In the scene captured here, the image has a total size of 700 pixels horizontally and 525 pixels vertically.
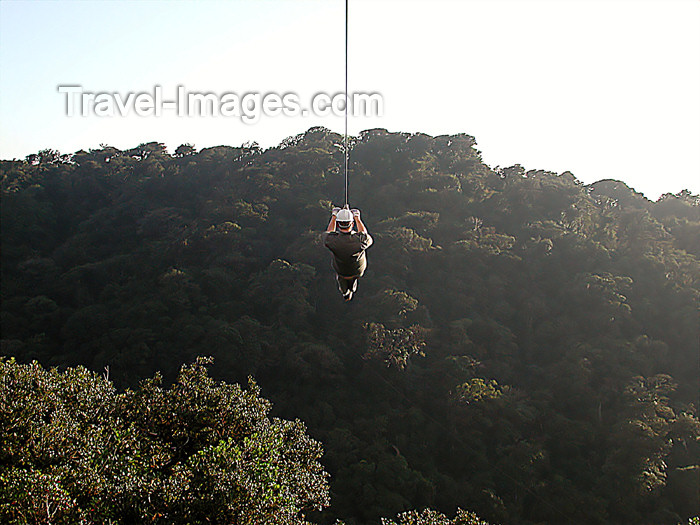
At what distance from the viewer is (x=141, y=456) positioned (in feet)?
21.9

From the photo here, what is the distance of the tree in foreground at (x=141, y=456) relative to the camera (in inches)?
225

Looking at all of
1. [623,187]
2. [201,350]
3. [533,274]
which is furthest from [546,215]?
[201,350]

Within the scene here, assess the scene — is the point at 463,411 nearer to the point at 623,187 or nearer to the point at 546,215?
the point at 546,215

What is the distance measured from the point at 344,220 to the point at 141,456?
4.33 m

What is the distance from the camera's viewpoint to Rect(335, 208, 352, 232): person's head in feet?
14.0

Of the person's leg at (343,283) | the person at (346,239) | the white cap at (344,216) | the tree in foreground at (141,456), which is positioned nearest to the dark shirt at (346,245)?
the person at (346,239)

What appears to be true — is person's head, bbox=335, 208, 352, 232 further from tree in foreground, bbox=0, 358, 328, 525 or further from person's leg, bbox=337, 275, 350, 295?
tree in foreground, bbox=0, 358, 328, 525

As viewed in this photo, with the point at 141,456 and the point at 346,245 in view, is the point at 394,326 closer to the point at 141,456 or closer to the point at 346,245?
the point at 141,456

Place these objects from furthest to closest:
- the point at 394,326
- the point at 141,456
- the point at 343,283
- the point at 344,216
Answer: the point at 394,326 < the point at 141,456 < the point at 343,283 < the point at 344,216

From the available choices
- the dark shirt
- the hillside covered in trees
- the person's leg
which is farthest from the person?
the hillside covered in trees

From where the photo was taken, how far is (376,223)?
76.3 feet

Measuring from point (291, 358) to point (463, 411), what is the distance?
5.43 m

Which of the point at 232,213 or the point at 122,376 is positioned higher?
the point at 232,213

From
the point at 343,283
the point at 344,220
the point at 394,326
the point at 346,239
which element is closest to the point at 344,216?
the point at 344,220
